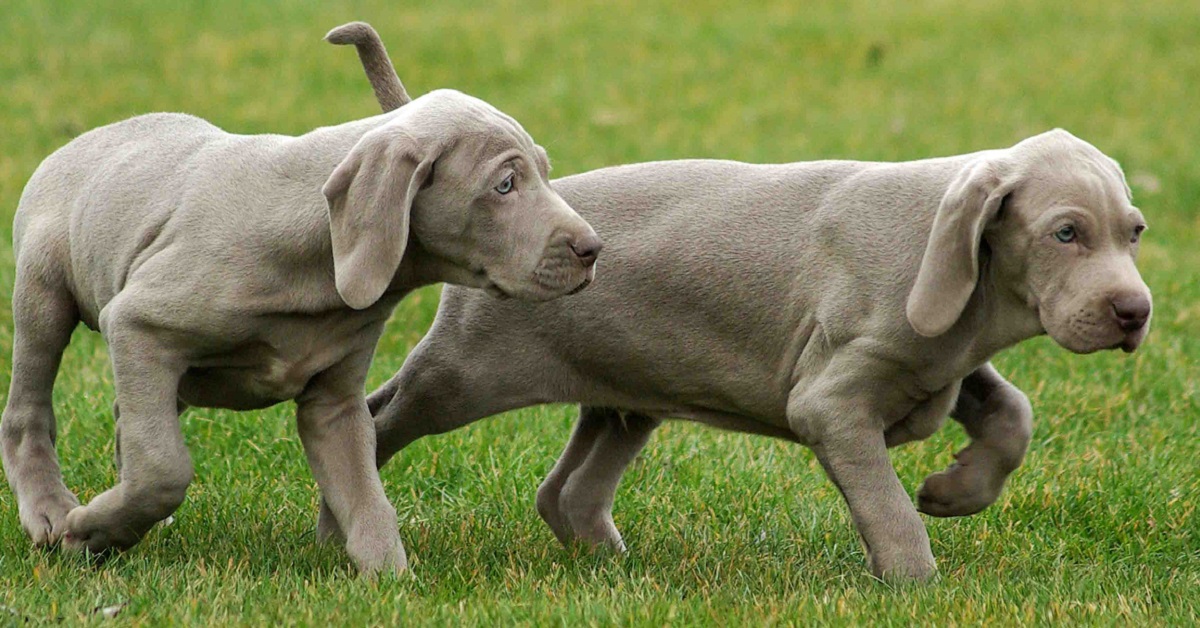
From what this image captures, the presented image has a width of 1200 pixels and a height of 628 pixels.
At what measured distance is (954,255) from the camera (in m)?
4.46

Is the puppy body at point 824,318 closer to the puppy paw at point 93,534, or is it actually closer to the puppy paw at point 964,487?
the puppy paw at point 964,487

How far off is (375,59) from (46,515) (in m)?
1.65

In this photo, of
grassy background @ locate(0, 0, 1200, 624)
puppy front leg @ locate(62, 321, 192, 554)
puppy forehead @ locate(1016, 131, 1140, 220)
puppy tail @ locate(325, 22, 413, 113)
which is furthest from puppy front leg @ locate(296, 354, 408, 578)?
puppy forehead @ locate(1016, 131, 1140, 220)

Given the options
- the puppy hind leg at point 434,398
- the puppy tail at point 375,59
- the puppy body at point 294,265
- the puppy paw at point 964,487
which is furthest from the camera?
the puppy hind leg at point 434,398

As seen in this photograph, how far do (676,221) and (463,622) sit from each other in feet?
5.06

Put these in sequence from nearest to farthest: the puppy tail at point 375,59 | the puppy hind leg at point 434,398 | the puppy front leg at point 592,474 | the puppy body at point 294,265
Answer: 1. the puppy body at point 294,265
2. the puppy tail at point 375,59
3. the puppy hind leg at point 434,398
4. the puppy front leg at point 592,474

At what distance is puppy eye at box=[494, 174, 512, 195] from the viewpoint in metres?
4.35

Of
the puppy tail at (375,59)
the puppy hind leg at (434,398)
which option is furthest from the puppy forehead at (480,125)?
the puppy hind leg at (434,398)

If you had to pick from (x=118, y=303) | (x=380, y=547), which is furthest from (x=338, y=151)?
(x=380, y=547)

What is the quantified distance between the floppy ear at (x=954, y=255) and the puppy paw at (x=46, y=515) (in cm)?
247

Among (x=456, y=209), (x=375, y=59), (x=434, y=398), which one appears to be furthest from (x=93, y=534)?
(x=375, y=59)

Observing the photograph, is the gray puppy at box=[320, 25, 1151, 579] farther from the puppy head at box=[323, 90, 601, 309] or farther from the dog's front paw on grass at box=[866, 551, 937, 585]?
the puppy head at box=[323, 90, 601, 309]

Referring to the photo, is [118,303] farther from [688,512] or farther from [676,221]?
[688,512]

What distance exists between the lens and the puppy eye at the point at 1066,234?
4398 mm
